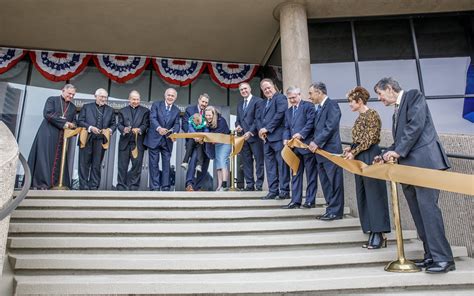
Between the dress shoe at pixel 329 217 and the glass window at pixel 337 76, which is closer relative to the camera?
the dress shoe at pixel 329 217

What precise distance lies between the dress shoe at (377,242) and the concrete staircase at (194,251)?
101 millimetres

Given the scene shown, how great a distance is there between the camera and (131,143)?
7.06 m

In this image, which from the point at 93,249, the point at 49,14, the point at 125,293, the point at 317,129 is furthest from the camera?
the point at 49,14

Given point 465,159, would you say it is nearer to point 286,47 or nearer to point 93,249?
point 93,249

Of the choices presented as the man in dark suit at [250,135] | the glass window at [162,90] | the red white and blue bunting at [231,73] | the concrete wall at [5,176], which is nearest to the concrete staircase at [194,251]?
the concrete wall at [5,176]

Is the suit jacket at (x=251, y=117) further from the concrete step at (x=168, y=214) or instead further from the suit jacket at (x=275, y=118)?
the concrete step at (x=168, y=214)

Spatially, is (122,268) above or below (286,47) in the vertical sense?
below

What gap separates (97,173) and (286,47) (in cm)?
511

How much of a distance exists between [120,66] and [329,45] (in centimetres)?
629

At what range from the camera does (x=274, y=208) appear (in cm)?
532

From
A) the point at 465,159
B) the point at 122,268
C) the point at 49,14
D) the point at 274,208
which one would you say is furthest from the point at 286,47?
the point at 122,268

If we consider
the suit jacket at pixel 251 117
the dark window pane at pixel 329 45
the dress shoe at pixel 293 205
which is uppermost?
the dark window pane at pixel 329 45

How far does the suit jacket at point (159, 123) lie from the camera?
270 inches

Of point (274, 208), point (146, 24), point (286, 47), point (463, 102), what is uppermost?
point (146, 24)
